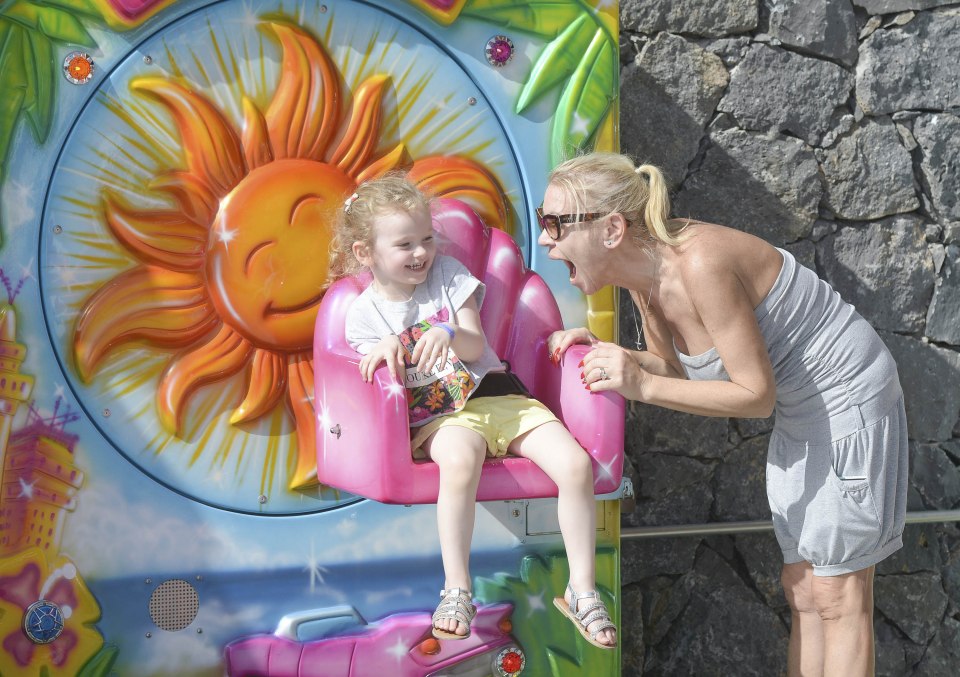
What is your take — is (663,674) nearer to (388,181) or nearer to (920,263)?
(920,263)

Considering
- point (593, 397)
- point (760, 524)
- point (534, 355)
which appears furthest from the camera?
point (760, 524)

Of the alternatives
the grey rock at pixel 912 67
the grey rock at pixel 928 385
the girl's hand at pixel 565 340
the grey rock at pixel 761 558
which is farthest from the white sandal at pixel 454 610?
the grey rock at pixel 912 67

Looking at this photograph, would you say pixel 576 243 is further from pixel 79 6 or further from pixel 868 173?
pixel 868 173

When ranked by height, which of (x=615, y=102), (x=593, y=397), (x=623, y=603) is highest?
(x=615, y=102)

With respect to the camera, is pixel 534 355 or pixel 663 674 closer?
pixel 534 355

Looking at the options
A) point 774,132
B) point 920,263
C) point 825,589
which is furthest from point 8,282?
point 920,263

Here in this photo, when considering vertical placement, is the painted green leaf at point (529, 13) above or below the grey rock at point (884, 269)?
above

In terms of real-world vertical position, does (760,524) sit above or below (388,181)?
below

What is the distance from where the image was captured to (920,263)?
3.67 metres

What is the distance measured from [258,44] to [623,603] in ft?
7.20

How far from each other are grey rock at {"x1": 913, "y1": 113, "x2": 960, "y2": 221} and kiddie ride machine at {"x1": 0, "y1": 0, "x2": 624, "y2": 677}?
4.78 feet

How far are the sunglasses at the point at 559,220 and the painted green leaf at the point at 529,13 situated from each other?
1.94 ft

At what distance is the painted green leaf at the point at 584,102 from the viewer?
2.78 metres

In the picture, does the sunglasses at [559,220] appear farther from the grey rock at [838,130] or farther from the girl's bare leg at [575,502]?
the grey rock at [838,130]
